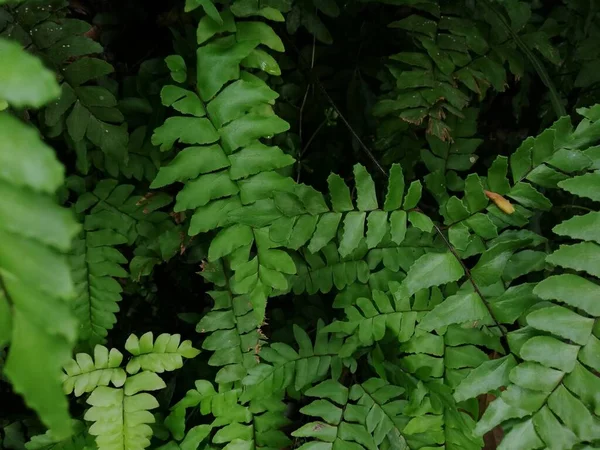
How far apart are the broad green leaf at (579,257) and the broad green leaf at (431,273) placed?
0.18 meters

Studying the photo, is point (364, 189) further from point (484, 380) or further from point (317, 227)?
point (484, 380)

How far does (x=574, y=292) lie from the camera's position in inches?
37.3

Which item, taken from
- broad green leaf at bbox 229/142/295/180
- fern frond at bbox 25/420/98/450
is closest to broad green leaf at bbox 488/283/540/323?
broad green leaf at bbox 229/142/295/180

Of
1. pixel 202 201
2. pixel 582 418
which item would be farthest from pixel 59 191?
pixel 582 418

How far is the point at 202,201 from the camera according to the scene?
1103 mm

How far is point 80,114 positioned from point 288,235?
531 millimetres

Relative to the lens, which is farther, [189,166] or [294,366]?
[294,366]

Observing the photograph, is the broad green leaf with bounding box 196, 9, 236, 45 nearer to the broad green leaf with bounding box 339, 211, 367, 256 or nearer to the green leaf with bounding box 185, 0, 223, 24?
the green leaf with bounding box 185, 0, 223, 24

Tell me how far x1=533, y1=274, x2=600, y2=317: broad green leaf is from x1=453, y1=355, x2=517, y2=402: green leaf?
0.15 meters

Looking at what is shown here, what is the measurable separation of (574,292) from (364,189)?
431mm

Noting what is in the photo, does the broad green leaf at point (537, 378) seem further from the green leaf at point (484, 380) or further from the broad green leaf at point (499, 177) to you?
the broad green leaf at point (499, 177)

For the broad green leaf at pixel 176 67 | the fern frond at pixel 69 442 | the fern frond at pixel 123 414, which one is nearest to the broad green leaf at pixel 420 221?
the broad green leaf at pixel 176 67

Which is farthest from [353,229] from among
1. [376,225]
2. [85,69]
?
[85,69]

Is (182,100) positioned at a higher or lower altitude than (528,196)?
higher
